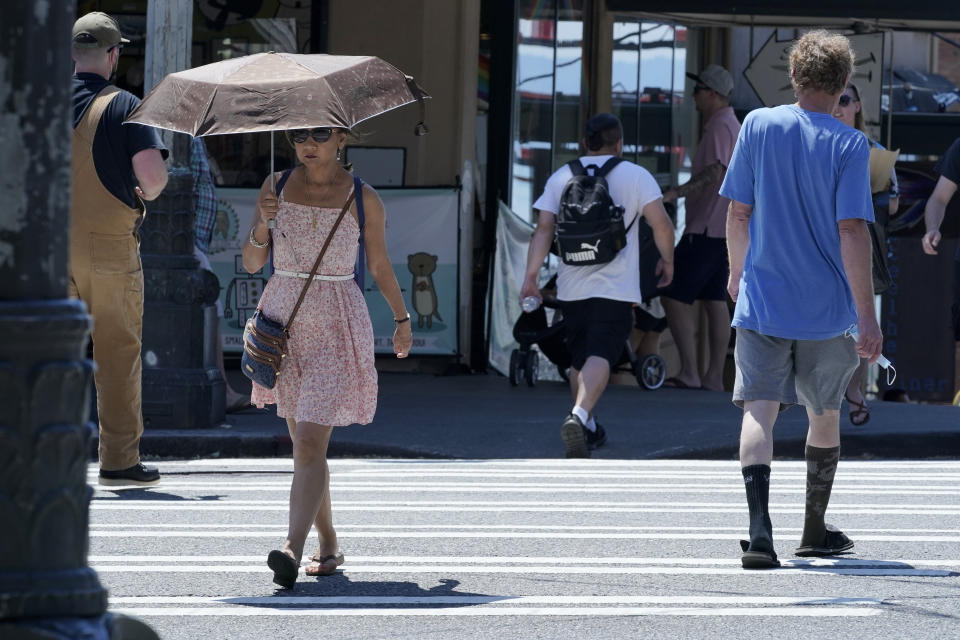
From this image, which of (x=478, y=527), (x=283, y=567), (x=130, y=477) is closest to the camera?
(x=283, y=567)

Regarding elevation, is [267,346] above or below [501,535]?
above

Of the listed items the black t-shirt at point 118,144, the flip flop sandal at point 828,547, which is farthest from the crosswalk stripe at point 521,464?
the flip flop sandal at point 828,547

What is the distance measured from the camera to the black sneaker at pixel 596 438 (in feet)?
35.6

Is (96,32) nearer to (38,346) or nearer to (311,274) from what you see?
(311,274)

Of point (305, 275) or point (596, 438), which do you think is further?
point (596, 438)

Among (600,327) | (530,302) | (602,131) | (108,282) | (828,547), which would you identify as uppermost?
(602,131)

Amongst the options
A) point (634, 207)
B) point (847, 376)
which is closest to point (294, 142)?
point (847, 376)

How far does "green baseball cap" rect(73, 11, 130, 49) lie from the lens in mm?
8703

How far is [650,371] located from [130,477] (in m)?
6.26

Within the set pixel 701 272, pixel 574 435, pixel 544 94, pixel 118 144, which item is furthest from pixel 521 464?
pixel 544 94

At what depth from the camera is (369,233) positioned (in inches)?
272

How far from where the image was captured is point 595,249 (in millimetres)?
10531

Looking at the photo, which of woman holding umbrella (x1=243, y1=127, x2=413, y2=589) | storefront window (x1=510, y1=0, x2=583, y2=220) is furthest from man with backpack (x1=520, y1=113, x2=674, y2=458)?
storefront window (x1=510, y1=0, x2=583, y2=220)

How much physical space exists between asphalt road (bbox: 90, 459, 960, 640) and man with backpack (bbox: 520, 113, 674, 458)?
609 millimetres
